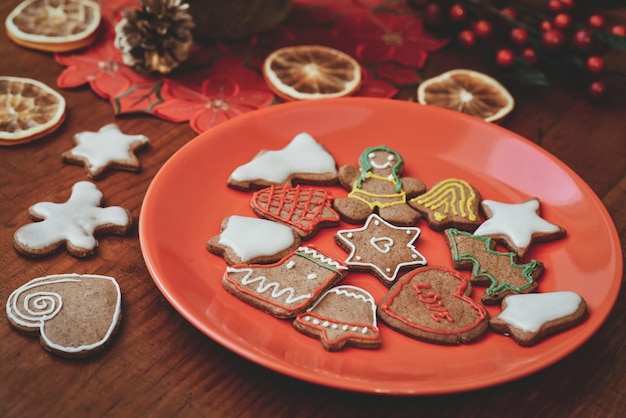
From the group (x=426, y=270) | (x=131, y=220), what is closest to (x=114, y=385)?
(x=131, y=220)

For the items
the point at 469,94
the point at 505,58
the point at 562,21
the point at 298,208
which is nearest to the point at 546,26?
the point at 562,21

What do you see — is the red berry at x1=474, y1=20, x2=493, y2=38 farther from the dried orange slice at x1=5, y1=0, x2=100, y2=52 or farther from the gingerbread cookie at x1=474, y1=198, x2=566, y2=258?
the dried orange slice at x1=5, y1=0, x2=100, y2=52

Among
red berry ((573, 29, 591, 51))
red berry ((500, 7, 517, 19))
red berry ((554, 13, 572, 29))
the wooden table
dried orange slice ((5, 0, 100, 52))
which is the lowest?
the wooden table

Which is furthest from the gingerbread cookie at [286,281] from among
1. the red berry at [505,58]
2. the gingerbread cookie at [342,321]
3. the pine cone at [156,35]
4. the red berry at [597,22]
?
the red berry at [597,22]

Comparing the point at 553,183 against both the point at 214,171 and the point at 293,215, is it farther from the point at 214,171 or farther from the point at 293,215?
the point at 214,171

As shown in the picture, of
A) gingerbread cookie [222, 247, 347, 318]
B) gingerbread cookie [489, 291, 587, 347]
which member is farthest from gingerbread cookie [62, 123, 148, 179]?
gingerbread cookie [489, 291, 587, 347]

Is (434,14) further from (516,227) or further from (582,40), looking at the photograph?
(516,227)

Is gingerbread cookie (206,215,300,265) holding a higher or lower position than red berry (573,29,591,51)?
lower
